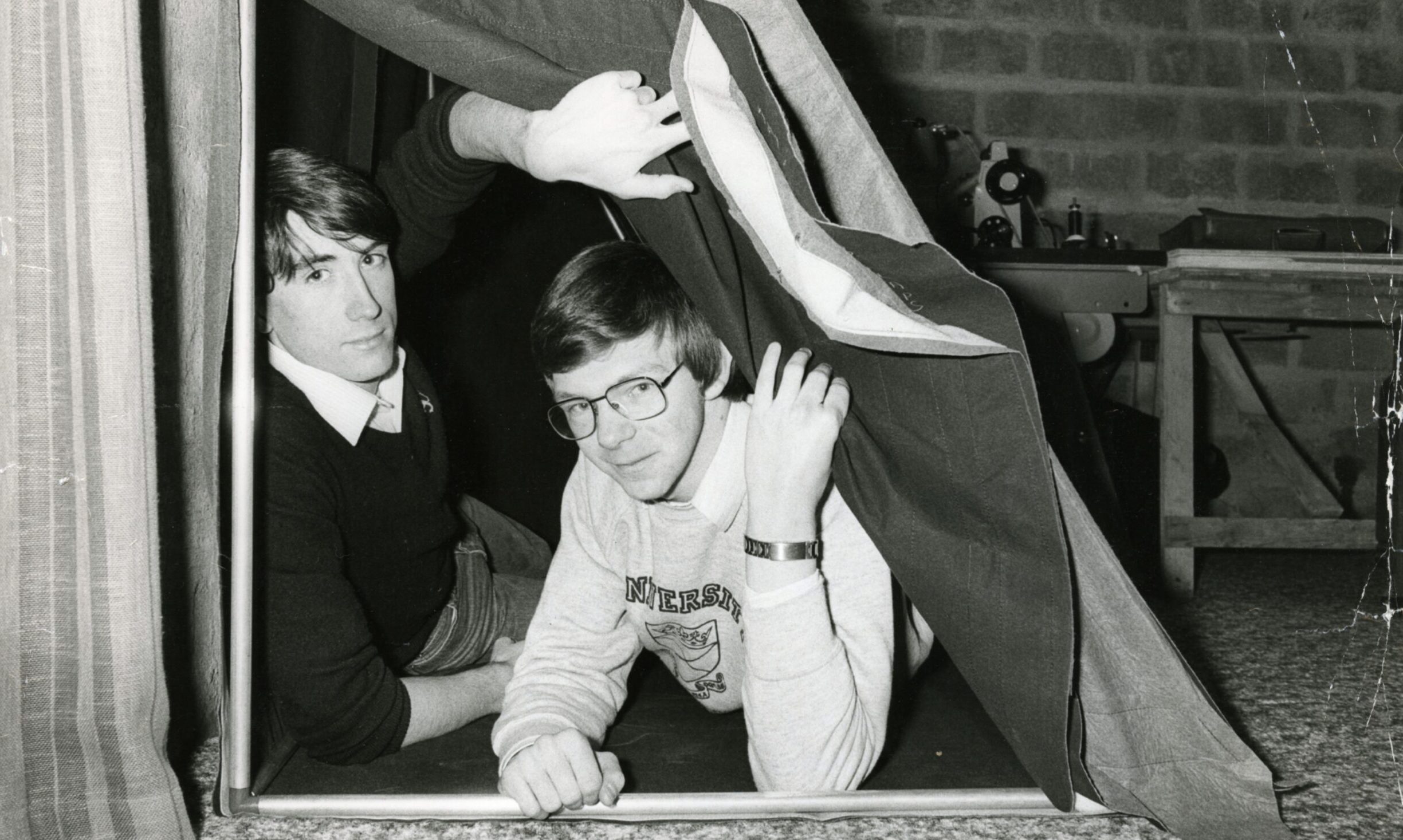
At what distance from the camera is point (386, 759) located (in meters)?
1.20

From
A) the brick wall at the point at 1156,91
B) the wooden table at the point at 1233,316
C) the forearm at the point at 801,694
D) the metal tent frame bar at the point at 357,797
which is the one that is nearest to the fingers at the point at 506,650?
the metal tent frame bar at the point at 357,797

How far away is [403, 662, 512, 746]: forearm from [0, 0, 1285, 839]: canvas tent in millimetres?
264

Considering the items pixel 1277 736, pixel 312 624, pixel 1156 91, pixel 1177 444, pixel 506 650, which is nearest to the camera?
pixel 312 624

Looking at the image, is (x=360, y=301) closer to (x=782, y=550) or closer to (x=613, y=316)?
(x=613, y=316)

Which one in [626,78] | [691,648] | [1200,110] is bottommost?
[691,648]

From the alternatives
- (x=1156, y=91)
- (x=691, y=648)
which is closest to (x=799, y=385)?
(x=691, y=648)

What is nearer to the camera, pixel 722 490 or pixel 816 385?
pixel 816 385

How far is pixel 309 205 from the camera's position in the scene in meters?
1.17

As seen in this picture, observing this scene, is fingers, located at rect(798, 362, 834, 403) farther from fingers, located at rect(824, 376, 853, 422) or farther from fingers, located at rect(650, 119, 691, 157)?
fingers, located at rect(650, 119, 691, 157)

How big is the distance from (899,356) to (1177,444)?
1486 mm

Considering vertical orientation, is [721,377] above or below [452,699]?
above

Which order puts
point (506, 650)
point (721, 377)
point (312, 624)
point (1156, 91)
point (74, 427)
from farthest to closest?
point (1156, 91), point (506, 650), point (721, 377), point (312, 624), point (74, 427)

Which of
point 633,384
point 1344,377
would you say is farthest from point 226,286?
point 1344,377

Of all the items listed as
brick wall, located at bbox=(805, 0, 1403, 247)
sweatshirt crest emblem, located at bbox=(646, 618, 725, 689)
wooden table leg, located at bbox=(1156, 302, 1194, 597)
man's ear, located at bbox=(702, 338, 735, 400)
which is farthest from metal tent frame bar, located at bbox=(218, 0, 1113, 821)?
brick wall, located at bbox=(805, 0, 1403, 247)
